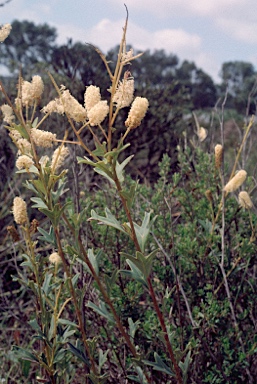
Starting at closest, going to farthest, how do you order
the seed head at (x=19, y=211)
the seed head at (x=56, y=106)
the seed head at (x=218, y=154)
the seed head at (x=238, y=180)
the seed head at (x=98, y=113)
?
the seed head at (x=98, y=113) → the seed head at (x=56, y=106) → the seed head at (x=19, y=211) → the seed head at (x=238, y=180) → the seed head at (x=218, y=154)

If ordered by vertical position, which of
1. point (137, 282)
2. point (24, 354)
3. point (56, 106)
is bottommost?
point (24, 354)

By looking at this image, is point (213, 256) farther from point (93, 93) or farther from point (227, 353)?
point (93, 93)

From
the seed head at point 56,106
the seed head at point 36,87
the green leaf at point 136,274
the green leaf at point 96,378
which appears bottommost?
the green leaf at point 96,378

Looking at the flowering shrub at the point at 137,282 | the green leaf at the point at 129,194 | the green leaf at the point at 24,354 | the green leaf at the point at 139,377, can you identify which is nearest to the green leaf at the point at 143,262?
the flowering shrub at the point at 137,282

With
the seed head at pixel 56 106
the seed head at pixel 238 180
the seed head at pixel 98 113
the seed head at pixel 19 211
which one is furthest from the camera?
the seed head at pixel 238 180

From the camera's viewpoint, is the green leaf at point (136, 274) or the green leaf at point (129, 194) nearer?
the green leaf at point (129, 194)

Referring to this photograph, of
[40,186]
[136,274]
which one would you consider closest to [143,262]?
[136,274]

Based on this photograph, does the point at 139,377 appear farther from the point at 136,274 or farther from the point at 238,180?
the point at 238,180

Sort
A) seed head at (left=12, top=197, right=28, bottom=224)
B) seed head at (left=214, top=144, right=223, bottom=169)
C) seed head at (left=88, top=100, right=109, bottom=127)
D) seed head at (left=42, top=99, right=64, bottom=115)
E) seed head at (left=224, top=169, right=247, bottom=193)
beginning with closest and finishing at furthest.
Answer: seed head at (left=88, top=100, right=109, bottom=127), seed head at (left=42, top=99, right=64, bottom=115), seed head at (left=12, top=197, right=28, bottom=224), seed head at (left=224, top=169, right=247, bottom=193), seed head at (left=214, top=144, right=223, bottom=169)

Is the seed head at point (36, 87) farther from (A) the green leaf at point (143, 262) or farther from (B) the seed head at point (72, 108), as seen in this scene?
(A) the green leaf at point (143, 262)

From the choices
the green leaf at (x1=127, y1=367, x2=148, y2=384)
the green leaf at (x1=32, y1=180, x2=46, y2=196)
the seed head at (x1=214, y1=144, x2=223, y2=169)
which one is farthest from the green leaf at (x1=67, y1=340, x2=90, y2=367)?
the seed head at (x1=214, y1=144, x2=223, y2=169)

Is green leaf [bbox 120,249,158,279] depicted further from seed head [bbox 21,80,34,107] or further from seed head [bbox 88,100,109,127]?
seed head [bbox 21,80,34,107]

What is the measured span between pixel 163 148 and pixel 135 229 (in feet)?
10.7

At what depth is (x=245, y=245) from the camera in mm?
1893
